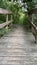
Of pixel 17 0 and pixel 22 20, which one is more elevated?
pixel 17 0

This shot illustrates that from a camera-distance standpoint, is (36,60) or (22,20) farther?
(22,20)

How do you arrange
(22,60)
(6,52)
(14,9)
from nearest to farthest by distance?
(22,60) < (6,52) < (14,9)

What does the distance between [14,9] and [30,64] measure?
40.0ft

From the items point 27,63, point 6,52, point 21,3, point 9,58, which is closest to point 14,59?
point 9,58

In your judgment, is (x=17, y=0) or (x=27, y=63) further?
(x=17, y=0)

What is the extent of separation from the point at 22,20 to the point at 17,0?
7.18ft

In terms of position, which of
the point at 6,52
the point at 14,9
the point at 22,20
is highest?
the point at 6,52

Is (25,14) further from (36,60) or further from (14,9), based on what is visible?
(36,60)

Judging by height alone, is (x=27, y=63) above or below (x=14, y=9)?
above

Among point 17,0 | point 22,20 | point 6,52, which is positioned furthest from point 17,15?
point 6,52

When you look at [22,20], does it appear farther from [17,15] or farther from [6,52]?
[6,52]

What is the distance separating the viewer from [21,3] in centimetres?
1678

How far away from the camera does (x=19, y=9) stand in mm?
16359

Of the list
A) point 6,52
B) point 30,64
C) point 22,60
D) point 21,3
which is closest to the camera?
point 30,64
